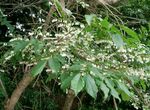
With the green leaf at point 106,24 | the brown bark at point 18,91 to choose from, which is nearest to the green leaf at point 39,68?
the green leaf at point 106,24

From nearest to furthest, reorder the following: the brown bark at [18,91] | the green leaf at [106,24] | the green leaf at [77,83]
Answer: the green leaf at [77,83]
the green leaf at [106,24]
the brown bark at [18,91]

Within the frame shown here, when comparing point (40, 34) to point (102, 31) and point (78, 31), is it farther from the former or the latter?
point (102, 31)

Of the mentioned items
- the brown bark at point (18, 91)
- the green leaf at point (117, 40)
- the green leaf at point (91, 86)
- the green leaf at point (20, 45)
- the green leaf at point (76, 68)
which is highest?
the green leaf at point (117, 40)

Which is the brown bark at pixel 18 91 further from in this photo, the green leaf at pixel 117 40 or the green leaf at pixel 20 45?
the green leaf at pixel 117 40

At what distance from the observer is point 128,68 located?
1.51 meters

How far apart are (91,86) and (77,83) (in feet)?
0.17

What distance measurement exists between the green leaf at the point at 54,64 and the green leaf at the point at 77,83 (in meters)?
0.08

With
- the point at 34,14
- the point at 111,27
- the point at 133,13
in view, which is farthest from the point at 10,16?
the point at 111,27

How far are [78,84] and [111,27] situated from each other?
10.1 inches

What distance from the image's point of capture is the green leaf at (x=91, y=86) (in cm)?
113

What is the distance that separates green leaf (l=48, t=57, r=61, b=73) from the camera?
1.19 meters

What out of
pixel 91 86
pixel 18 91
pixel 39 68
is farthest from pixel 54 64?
pixel 18 91

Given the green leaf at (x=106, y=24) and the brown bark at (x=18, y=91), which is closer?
the green leaf at (x=106, y=24)

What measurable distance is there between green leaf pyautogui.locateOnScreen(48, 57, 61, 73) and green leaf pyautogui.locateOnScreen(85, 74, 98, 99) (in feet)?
0.37
